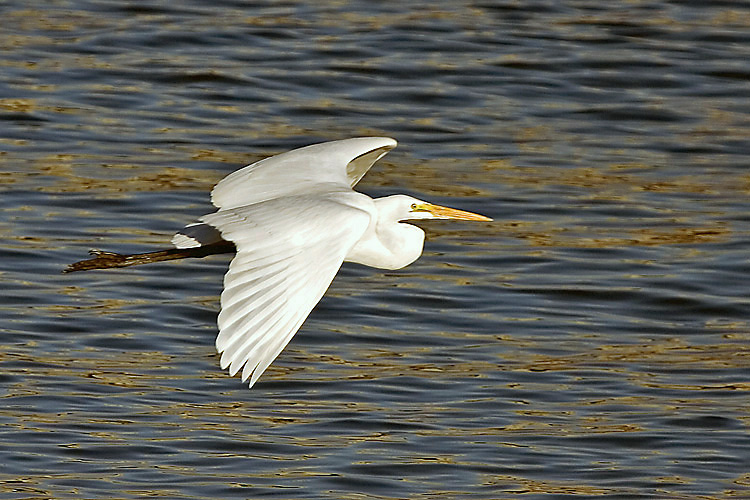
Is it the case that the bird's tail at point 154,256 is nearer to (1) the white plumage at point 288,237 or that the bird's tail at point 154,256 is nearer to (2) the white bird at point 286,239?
(2) the white bird at point 286,239

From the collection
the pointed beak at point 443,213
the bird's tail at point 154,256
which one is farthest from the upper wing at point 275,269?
the pointed beak at point 443,213

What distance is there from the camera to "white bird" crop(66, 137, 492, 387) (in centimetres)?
465

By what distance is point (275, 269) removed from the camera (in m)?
4.88

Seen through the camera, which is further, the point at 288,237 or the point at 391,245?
the point at 391,245

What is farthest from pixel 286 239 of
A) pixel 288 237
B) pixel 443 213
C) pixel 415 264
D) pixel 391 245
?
pixel 415 264

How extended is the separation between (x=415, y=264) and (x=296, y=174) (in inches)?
111

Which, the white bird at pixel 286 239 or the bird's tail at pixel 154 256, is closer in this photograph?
the white bird at pixel 286 239

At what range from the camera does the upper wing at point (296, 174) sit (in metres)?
6.21

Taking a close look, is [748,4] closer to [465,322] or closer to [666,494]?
[465,322]

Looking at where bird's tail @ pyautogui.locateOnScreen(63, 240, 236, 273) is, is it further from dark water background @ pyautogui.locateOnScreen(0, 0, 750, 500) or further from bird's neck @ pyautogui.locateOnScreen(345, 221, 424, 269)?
dark water background @ pyautogui.locateOnScreen(0, 0, 750, 500)

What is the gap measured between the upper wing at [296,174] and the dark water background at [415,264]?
1.22 metres

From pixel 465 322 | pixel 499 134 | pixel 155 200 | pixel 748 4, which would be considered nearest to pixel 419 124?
pixel 499 134

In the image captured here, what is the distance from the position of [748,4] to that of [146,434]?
8.47 m

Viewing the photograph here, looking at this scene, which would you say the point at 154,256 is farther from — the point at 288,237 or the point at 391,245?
the point at 288,237
